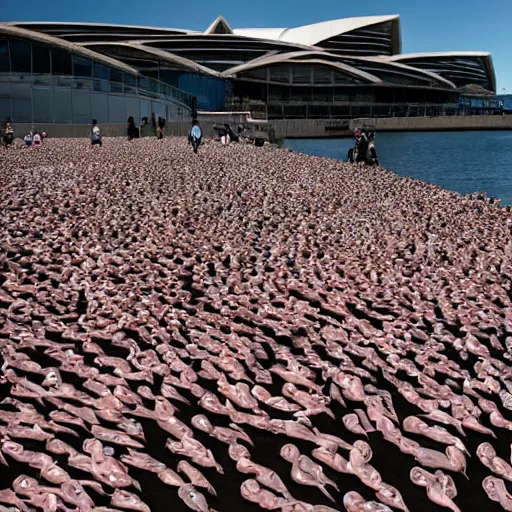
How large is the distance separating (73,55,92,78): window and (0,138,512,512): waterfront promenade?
1245 inches

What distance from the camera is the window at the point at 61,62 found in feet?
136

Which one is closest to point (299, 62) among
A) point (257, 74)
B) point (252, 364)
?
point (257, 74)

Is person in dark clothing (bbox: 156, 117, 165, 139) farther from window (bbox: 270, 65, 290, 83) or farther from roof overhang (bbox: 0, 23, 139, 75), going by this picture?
window (bbox: 270, 65, 290, 83)

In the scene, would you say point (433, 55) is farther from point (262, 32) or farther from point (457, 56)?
point (262, 32)

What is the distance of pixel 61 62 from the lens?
41625mm

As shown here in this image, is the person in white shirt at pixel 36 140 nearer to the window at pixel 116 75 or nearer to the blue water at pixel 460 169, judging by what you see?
the window at pixel 116 75

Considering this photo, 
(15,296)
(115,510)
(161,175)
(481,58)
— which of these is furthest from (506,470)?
(481,58)

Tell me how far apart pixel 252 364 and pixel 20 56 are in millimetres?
39667

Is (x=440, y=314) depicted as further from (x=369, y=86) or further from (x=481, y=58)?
(x=481, y=58)

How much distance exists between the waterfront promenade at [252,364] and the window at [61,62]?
31.0 meters

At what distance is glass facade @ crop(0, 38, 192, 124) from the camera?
40.6 metres

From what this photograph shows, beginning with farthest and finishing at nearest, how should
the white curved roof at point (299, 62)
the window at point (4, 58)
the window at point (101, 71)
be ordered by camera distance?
the white curved roof at point (299, 62), the window at point (101, 71), the window at point (4, 58)

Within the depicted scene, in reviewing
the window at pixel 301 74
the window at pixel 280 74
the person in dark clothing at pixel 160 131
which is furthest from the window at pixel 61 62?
the window at pixel 301 74

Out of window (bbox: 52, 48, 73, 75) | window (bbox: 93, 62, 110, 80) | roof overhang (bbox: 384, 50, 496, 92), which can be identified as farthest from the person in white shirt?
roof overhang (bbox: 384, 50, 496, 92)
